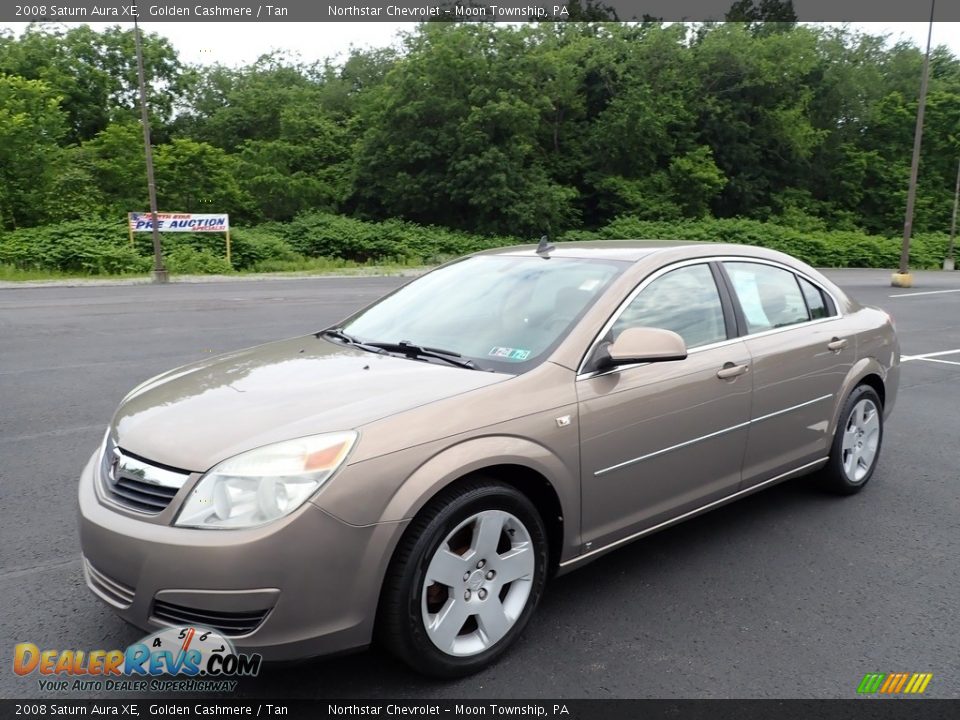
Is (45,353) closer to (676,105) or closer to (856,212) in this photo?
(676,105)

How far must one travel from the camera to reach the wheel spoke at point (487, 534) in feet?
9.35

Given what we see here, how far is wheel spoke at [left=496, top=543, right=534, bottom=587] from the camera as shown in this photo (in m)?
2.95

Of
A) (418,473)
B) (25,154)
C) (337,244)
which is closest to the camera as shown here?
(418,473)

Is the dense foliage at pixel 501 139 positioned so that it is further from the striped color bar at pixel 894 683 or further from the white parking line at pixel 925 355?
the striped color bar at pixel 894 683

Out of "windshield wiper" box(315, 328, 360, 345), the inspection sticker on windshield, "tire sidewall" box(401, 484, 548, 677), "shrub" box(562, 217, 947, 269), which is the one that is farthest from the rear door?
"shrub" box(562, 217, 947, 269)

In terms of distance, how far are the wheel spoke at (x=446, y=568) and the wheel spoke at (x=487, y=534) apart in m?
0.08

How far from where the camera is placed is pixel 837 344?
461cm

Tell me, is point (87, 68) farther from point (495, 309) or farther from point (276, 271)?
point (495, 309)

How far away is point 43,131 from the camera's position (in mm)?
32844

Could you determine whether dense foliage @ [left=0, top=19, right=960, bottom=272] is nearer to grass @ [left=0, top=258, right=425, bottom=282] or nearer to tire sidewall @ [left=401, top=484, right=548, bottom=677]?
grass @ [left=0, top=258, right=425, bottom=282]

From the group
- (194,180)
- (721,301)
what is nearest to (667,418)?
(721,301)

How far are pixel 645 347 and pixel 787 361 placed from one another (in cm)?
Result: 139

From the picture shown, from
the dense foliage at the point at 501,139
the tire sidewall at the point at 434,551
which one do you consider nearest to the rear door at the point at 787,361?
the tire sidewall at the point at 434,551

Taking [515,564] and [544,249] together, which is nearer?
[515,564]
